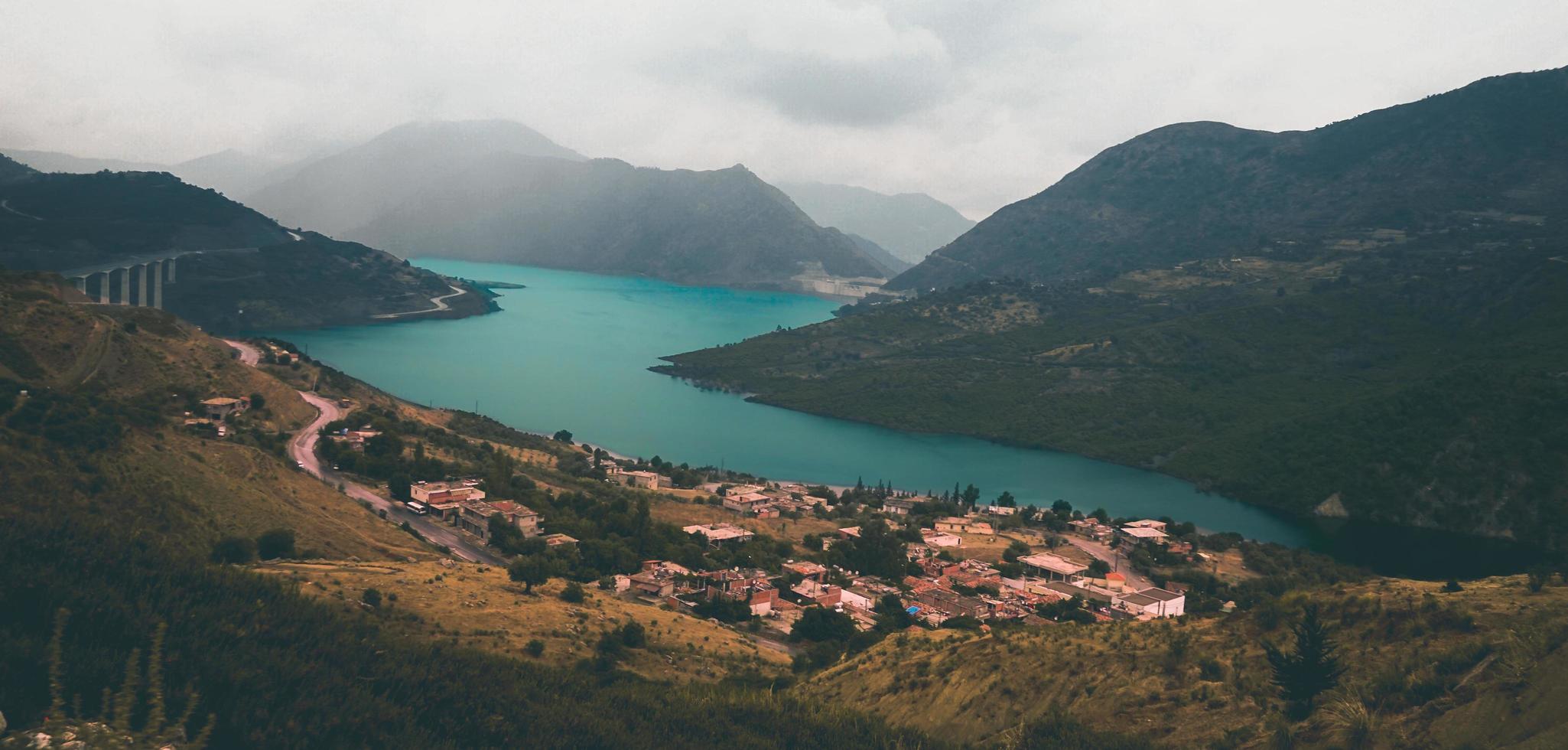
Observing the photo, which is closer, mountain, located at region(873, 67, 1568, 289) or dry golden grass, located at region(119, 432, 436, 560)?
dry golden grass, located at region(119, 432, 436, 560)

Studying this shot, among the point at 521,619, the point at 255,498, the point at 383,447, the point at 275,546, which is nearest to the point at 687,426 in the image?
the point at 383,447

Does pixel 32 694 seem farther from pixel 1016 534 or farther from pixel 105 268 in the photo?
pixel 105 268

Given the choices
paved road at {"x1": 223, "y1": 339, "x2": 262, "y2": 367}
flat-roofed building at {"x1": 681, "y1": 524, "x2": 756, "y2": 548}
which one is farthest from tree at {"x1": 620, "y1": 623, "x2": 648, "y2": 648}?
paved road at {"x1": 223, "y1": 339, "x2": 262, "y2": 367}

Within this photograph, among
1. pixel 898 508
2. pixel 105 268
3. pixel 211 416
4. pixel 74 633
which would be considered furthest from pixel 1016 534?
pixel 105 268

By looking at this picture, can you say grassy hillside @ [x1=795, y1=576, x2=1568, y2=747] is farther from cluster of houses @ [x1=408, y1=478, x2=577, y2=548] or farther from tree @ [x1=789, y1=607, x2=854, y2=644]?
cluster of houses @ [x1=408, y1=478, x2=577, y2=548]

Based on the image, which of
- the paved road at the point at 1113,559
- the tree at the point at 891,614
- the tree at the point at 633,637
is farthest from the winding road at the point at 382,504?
the paved road at the point at 1113,559

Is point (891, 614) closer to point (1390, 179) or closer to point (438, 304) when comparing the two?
point (438, 304)

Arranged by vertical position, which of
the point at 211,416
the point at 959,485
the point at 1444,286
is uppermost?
the point at 1444,286
